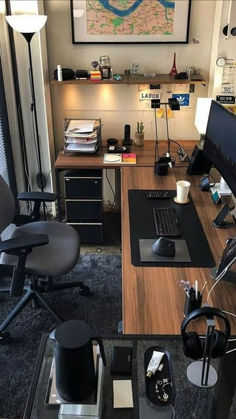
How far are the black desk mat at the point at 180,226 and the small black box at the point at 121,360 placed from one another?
0.52 meters

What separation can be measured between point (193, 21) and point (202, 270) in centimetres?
219

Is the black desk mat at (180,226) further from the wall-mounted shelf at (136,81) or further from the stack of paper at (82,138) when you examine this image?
the wall-mounted shelf at (136,81)

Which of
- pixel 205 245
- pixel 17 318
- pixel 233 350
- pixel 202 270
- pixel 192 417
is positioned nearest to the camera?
pixel 192 417

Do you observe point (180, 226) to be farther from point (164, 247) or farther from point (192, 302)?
point (192, 302)

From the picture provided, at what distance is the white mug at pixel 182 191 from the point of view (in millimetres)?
2270

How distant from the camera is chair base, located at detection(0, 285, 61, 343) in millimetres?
2323

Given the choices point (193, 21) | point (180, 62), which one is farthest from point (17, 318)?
point (193, 21)

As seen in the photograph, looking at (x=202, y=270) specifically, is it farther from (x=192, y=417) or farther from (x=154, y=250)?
(x=192, y=417)

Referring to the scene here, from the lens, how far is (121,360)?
4.03 feet

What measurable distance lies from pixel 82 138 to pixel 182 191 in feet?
3.60

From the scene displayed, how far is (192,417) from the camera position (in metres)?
1.11

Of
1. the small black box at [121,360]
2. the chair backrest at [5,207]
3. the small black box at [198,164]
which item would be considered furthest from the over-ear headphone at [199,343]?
the small black box at [198,164]

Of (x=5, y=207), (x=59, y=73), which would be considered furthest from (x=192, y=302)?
(x=59, y=73)

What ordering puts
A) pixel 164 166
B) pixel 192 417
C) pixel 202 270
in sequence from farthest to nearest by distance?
pixel 164 166 → pixel 202 270 → pixel 192 417
